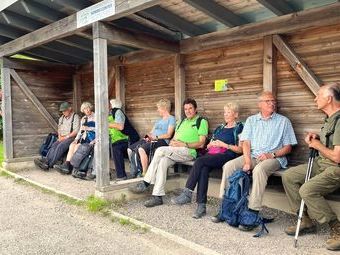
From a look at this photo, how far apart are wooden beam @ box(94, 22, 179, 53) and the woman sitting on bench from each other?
5.33 feet

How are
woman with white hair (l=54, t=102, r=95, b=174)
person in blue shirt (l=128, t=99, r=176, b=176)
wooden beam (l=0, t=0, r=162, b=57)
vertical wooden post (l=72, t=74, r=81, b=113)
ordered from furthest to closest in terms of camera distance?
vertical wooden post (l=72, t=74, r=81, b=113) → woman with white hair (l=54, t=102, r=95, b=174) → person in blue shirt (l=128, t=99, r=176, b=176) → wooden beam (l=0, t=0, r=162, b=57)

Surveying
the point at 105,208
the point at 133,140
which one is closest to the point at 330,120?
the point at 105,208

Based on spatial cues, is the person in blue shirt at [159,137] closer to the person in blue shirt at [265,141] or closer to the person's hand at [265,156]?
the person in blue shirt at [265,141]

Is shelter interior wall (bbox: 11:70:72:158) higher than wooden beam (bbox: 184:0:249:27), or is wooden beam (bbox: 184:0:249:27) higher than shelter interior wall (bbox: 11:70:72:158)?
wooden beam (bbox: 184:0:249:27)

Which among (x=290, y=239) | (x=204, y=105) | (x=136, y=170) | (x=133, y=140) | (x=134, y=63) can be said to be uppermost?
(x=134, y=63)

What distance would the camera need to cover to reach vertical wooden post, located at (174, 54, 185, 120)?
616 centimetres

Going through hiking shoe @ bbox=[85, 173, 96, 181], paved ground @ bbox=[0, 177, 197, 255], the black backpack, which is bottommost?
paved ground @ bbox=[0, 177, 197, 255]

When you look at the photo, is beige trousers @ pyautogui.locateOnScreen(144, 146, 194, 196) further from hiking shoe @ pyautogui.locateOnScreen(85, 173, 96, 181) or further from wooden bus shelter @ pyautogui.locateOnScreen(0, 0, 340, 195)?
hiking shoe @ pyautogui.locateOnScreen(85, 173, 96, 181)

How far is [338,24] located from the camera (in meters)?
4.30

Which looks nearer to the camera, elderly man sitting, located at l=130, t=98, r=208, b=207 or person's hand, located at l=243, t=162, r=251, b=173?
person's hand, located at l=243, t=162, r=251, b=173

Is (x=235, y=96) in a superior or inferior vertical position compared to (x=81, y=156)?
superior

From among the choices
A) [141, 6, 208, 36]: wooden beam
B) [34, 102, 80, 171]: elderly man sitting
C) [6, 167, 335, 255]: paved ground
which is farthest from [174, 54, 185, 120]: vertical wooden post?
[34, 102, 80, 171]: elderly man sitting

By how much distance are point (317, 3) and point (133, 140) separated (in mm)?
3756

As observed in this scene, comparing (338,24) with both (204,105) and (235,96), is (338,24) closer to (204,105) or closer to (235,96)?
(235,96)
